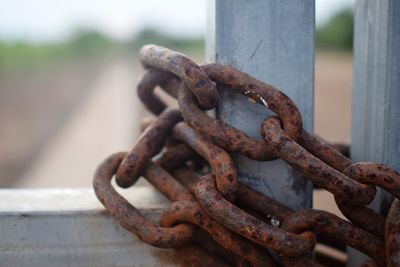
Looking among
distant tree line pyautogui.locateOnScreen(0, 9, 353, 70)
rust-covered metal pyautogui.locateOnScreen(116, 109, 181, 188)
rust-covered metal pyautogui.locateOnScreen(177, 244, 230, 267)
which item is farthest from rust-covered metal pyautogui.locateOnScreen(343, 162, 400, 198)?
distant tree line pyautogui.locateOnScreen(0, 9, 353, 70)

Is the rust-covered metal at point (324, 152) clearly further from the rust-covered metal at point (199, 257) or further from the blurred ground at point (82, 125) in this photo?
the blurred ground at point (82, 125)

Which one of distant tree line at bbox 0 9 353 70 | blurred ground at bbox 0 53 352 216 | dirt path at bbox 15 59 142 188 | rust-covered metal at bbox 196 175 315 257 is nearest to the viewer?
rust-covered metal at bbox 196 175 315 257

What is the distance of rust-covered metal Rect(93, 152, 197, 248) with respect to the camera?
1.19 metres

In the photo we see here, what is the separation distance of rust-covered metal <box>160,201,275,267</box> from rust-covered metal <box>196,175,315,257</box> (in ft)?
0.14

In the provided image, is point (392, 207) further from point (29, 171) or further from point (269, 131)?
point (29, 171)

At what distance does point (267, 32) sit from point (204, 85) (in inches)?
7.2

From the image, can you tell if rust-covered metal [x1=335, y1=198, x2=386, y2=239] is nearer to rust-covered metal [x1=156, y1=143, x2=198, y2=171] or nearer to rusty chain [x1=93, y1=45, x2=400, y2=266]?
rusty chain [x1=93, y1=45, x2=400, y2=266]

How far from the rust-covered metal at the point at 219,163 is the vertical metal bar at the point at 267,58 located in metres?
0.07

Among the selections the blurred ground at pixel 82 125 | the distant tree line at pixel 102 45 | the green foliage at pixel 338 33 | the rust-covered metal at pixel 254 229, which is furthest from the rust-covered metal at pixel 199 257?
the green foliage at pixel 338 33

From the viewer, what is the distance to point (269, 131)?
3.78 feet

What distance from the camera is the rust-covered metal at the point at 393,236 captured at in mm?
1131

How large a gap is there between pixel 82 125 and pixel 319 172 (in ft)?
62.0

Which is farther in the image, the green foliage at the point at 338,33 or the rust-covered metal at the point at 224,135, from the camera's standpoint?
the green foliage at the point at 338,33

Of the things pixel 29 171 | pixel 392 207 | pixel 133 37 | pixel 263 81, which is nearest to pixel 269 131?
pixel 263 81
